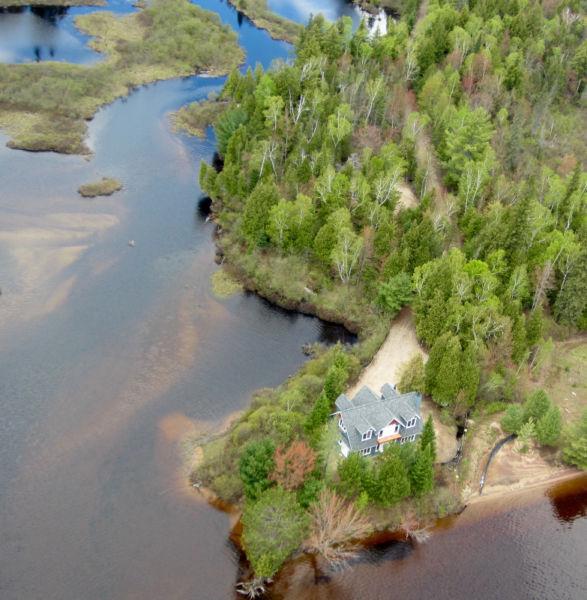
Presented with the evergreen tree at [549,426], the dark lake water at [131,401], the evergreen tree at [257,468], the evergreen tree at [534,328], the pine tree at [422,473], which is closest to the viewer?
the dark lake water at [131,401]

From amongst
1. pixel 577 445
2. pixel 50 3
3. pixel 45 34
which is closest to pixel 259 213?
pixel 577 445

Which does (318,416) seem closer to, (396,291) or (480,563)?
(480,563)

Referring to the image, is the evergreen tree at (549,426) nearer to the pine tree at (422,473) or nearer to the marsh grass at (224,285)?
the pine tree at (422,473)

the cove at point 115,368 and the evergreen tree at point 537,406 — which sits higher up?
the evergreen tree at point 537,406

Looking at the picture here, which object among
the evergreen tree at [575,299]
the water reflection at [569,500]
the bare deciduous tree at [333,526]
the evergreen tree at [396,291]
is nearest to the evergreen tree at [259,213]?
the evergreen tree at [396,291]

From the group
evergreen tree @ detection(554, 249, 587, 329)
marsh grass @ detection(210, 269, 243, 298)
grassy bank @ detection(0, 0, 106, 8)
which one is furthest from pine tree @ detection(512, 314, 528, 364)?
grassy bank @ detection(0, 0, 106, 8)
